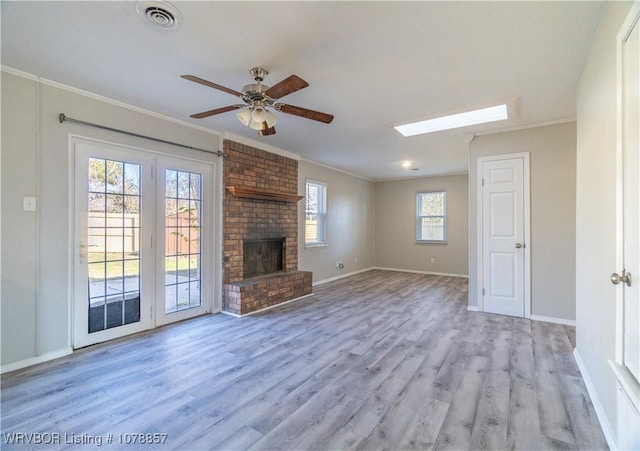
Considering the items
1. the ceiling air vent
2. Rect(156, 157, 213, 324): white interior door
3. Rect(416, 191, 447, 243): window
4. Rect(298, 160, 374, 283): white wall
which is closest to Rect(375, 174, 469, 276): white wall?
Rect(416, 191, 447, 243): window

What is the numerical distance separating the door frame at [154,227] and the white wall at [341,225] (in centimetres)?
195

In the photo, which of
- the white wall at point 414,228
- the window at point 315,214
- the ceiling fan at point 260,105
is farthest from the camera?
the white wall at point 414,228

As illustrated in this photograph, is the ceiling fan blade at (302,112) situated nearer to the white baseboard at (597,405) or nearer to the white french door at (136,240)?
the white french door at (136,240)

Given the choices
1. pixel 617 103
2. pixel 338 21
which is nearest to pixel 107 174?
pixel 338 21

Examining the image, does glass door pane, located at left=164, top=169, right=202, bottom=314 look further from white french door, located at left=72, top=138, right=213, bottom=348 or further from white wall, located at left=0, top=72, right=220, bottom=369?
white wall, located at left=0, top=72, right=220, bottom=369

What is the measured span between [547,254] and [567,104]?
180cm

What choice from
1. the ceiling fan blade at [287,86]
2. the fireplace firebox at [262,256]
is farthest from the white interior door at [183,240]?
the ceiling fan blade at [287,86]

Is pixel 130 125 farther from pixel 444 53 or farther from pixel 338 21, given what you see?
pixel 444 53

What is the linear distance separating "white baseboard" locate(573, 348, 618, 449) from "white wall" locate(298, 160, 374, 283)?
14.2ft

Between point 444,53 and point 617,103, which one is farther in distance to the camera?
point 444,53

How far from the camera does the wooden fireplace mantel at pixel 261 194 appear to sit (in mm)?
4279

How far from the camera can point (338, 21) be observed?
75.8 inches

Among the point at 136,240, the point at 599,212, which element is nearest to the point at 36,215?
the point at 136,240

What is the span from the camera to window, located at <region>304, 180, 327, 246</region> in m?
6.26
